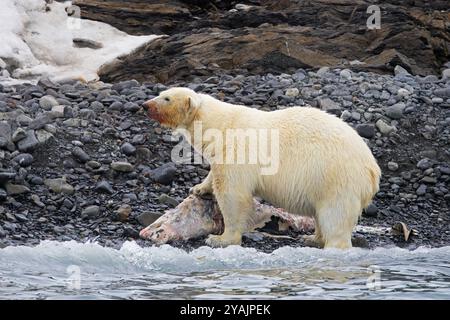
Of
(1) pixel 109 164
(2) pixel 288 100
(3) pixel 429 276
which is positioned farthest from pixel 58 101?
(3) pixel 429 276

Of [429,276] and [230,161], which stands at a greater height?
[230,161]

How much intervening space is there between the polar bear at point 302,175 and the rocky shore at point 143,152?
2.00 ft

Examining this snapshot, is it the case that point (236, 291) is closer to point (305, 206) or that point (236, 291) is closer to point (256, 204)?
point (305, 206)

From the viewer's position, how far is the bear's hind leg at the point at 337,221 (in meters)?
10.0

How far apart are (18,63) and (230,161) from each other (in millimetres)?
8380

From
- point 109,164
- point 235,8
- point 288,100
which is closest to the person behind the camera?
point 109,164

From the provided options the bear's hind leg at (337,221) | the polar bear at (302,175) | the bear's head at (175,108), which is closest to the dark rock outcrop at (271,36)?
the bear's head at (175,108)

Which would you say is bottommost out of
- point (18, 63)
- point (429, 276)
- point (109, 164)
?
point (429, 276)

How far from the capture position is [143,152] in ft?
40.7

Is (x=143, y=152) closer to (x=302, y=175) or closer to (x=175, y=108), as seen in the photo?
(x=175, y=108)

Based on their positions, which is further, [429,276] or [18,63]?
[18,63]

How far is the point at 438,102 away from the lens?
14508 millimetres

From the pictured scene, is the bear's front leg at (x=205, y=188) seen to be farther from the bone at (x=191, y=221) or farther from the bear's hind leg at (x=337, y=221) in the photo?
the bear's hind leg at (x=337, y=221)

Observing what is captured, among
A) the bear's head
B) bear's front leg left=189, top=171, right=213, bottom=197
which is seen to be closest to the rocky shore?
bear's front leg left=189, top=171, right=213, bottom=197
